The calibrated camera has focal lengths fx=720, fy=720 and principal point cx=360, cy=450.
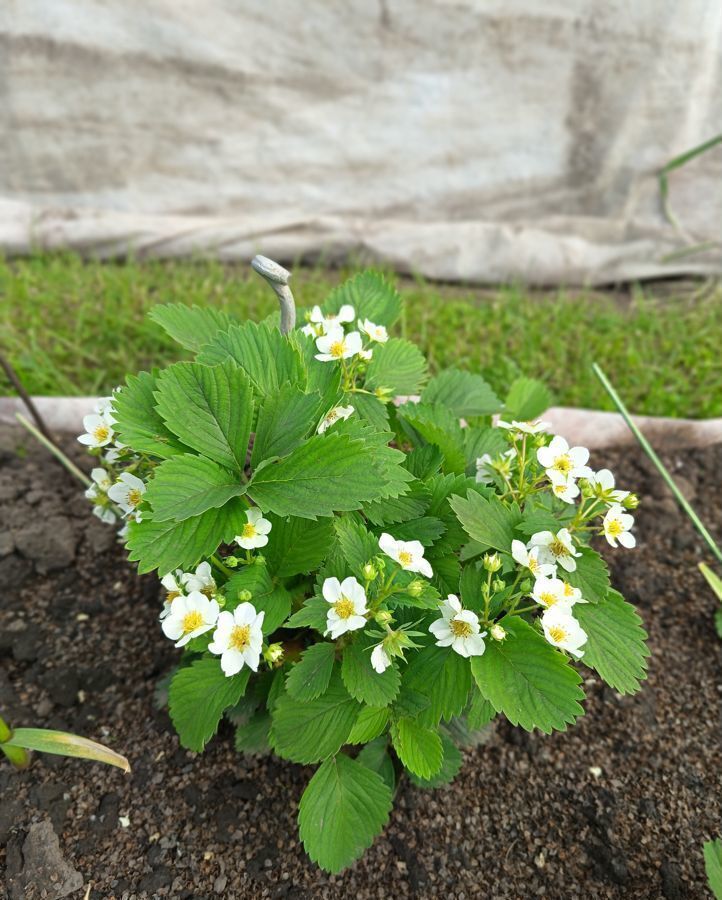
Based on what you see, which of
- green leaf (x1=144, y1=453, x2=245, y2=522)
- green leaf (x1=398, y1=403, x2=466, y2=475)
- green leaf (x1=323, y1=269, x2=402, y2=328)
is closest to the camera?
green leaf (x1=144, y1=453, x2=245, y2=522)

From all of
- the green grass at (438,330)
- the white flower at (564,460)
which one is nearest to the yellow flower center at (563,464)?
the white flower at (564,460)

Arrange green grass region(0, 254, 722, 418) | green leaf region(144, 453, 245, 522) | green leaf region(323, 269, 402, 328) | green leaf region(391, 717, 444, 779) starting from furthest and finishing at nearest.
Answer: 1. green grass region(0, 254, 722, 418)
2. green leaf region(323, 269, 402, 328)
3. green leaf region(391, 717, 444, 779)
4. green leaf region(144, 453, 245, 522)

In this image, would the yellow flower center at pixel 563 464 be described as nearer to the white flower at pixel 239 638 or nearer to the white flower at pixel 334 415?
the white flower at pixel 334 415

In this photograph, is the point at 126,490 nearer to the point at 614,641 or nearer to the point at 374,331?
the point at 374,331

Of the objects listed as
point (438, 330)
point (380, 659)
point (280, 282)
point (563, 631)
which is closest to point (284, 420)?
point (280, 282)

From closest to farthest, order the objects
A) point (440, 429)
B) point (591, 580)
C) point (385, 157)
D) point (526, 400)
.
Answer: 1. point (591, 580)
2. point (440, 429)
3. point (526, 400)
4. point (385, 157)

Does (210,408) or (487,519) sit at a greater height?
(210,408)

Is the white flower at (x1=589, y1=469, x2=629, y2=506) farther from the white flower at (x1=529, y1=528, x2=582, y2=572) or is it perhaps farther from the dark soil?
the dark soil

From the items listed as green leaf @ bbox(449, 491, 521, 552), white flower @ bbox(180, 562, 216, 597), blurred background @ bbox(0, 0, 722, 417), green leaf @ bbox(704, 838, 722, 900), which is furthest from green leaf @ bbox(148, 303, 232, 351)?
blurred background @ bbox(0, 0, 722, 417)
